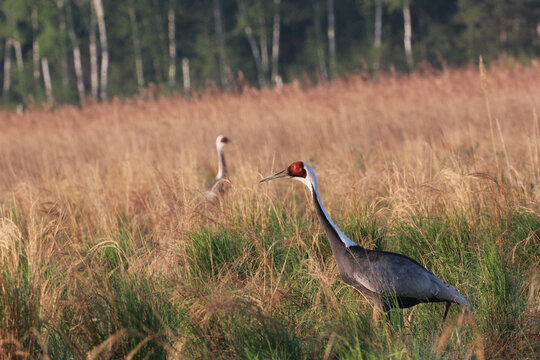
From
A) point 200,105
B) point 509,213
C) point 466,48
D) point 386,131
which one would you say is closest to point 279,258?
point 509,213

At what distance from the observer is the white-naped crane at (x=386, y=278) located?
3533 millimetres

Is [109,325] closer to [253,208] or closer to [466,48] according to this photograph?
[253,208]

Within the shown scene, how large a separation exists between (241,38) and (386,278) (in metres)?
32.6

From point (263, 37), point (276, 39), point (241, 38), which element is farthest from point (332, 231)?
point (241, 38)

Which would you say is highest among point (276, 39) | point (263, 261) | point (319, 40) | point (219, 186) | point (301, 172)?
point (276, 39)

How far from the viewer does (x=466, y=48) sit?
3177 cm

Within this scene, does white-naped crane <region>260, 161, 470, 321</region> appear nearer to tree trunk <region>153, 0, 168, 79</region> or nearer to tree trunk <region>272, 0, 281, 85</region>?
tree trunk <region>272, 0, 281, 85</region>

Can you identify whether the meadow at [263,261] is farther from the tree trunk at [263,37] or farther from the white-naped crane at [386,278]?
the tree trunk at [263,37]

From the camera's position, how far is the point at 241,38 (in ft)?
115

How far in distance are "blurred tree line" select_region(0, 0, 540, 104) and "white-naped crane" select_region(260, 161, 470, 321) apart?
24918mm

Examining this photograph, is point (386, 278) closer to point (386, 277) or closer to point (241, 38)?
point (386, 277)

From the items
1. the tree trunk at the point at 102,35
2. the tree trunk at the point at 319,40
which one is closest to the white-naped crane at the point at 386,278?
the tree trunk at the point at 102,35

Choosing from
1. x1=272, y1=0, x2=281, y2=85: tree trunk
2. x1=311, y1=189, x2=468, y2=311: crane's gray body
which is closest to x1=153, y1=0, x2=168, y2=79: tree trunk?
x1=272, y1=0, x2=281, y2=85: tree trunk

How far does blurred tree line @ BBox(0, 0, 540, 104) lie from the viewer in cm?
2992
